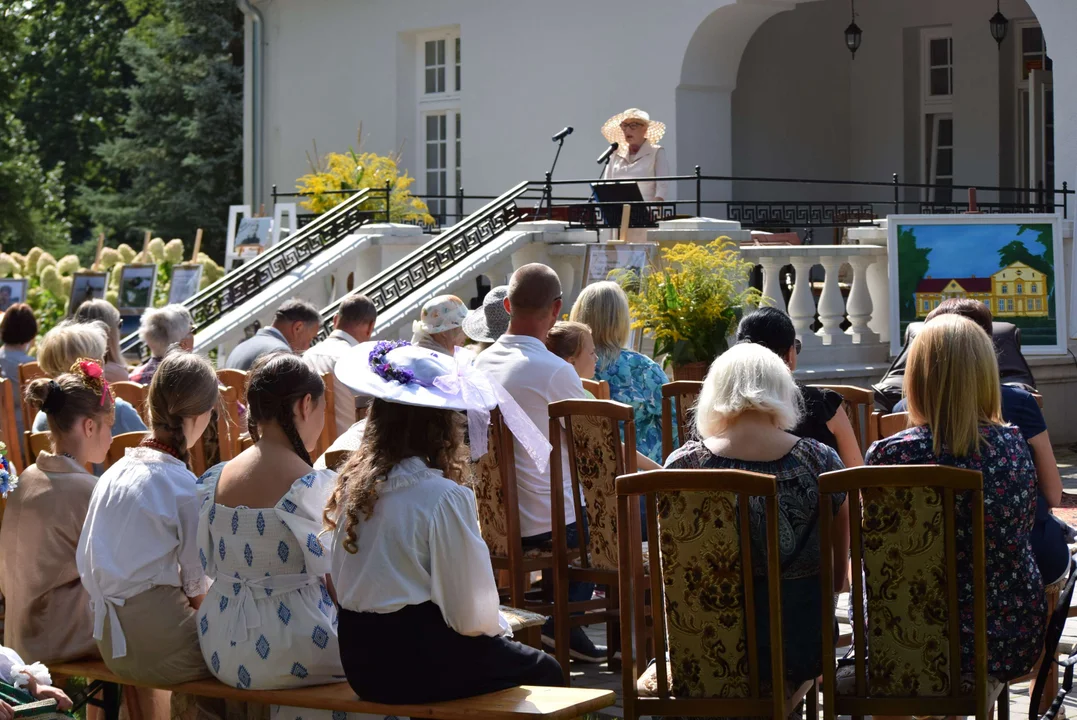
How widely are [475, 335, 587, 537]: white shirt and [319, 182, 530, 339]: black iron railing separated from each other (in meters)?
6.92

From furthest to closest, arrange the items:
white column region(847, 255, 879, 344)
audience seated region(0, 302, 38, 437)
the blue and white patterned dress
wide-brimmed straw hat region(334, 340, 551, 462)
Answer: white column region(847, 255, 879, 344) < audience seated region(0, 302, 38, 437) < the blue and white patterned dress < wide-brimmed straw hat region(334, 340, 551, 462)

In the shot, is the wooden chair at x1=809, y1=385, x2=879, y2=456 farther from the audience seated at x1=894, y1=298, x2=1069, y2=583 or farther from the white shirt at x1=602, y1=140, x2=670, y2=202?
the white shirt at x1=602, y1=140, x2=670, y2=202

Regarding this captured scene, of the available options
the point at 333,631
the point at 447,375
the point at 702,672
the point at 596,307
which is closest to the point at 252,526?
the point at 333,631

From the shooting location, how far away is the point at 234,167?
23.6 m

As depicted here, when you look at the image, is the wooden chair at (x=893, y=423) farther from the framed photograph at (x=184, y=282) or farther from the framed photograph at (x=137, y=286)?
the framed photograph at (x=184, y=282)

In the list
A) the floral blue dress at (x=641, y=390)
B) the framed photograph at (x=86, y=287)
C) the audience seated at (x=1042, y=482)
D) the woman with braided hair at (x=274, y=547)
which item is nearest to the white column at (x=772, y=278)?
the floral blue dress at (x=641, y=390)

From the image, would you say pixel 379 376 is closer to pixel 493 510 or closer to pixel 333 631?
pixel 333 631

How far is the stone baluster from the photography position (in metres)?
10.7

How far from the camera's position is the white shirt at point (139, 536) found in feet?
12.6

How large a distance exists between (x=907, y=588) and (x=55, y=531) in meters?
2.43

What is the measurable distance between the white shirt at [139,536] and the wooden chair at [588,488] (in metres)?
1.31

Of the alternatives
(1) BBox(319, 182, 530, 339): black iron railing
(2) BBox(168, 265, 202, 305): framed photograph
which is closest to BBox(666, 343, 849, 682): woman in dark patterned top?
(1) BBox(319, 182, 530, 339): black iron railing

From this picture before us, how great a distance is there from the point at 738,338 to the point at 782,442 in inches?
48.1

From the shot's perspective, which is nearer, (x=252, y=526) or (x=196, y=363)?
(x=252, y=526)
